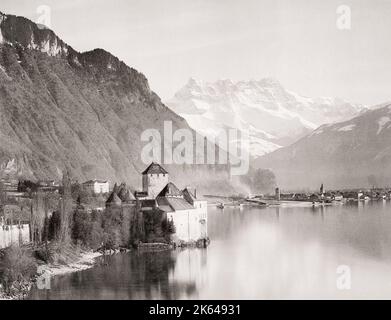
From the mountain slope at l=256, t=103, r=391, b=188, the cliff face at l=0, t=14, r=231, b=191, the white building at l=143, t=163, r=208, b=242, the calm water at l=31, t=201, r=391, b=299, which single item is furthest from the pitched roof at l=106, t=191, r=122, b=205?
the mountain slope at l=256, t=103, r=391, b=188

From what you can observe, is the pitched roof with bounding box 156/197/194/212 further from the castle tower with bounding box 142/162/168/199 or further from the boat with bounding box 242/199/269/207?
the boat with bounding box 242/199/269/207

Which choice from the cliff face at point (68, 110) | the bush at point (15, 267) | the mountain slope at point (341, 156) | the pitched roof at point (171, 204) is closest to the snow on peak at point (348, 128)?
the mountain slope at point (341, 156)

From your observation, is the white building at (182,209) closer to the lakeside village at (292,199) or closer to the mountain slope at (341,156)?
the lakeside village at (292,199)

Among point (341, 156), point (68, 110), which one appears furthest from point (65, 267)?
point (341, 156)

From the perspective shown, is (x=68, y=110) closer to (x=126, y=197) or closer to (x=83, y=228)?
(x=126, y=197)

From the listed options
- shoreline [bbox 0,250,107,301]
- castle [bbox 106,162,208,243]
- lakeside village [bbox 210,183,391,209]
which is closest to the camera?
shoreline [bbox 0,250,107,301]
